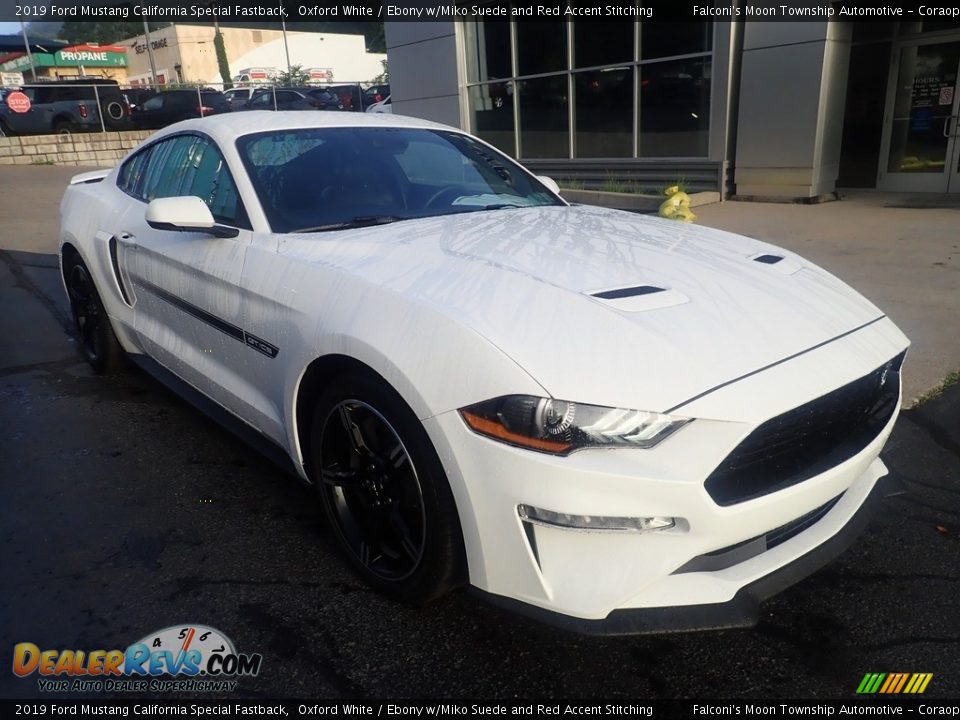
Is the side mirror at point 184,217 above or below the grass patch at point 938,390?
above

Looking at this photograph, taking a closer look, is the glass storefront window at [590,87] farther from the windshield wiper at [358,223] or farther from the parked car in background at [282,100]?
the parked car in background at [282,100]

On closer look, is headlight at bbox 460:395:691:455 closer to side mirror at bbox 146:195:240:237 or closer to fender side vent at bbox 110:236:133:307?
side mirror at bbox 146:195:240:237

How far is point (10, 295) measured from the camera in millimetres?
7070

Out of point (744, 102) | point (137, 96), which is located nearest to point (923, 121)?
point (744, 102)

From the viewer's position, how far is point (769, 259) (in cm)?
275

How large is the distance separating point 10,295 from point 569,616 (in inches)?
280

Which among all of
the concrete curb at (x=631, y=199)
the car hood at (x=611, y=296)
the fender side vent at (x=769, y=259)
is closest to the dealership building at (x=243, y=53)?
the concrete curb at (x=631, y=199)

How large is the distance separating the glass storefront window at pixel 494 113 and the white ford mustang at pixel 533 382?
1167cm

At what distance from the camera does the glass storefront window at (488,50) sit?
45.9 feet

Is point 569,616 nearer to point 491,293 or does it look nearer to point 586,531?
point 586,531

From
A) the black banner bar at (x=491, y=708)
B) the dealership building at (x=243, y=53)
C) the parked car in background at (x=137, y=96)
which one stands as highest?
the dealership building at (x=243, y=53)

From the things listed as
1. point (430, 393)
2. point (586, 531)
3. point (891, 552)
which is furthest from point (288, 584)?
point (891, 552)

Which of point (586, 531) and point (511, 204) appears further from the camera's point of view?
point (511, 204)

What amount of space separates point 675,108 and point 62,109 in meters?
18.8
